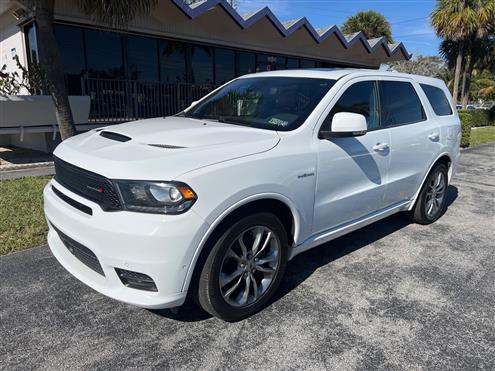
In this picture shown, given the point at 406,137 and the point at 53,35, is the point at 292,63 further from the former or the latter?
the point at 406,137

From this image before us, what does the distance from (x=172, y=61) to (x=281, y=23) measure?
4.14 metres

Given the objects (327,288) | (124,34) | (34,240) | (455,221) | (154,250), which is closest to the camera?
(154,250)

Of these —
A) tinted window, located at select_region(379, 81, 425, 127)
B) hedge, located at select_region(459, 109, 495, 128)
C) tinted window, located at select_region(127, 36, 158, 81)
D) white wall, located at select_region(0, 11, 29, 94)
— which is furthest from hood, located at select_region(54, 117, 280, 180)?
hedge, located at select_region(459, 109, 495, 128)

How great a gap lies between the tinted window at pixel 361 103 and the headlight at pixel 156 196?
146cm

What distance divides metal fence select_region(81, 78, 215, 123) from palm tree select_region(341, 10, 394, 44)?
2159 cm

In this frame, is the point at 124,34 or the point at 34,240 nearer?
the point at 34,240

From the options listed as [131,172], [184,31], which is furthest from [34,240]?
[184,31]

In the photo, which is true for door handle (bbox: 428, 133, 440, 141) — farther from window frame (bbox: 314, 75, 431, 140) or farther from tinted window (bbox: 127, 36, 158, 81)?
tinted window (bbox: 127, 36, 158, 81)

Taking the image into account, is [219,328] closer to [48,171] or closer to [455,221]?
[455,221]

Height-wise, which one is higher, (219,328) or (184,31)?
(184,31)

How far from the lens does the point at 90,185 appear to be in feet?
8.61

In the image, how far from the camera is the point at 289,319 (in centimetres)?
300

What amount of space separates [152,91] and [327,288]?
9846mm

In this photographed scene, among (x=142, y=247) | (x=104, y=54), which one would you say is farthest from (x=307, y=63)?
(x=142, y=247)
